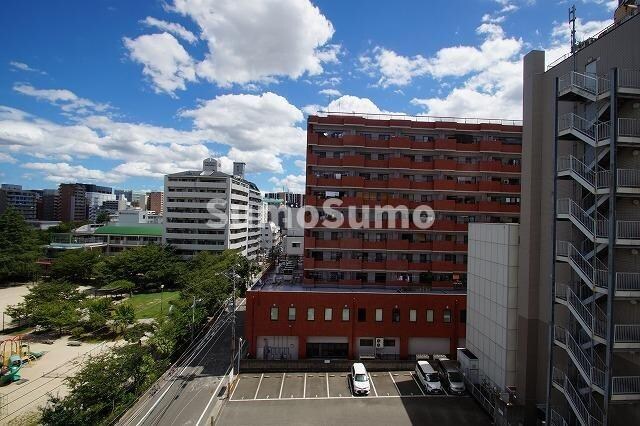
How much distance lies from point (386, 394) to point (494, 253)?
10891mm

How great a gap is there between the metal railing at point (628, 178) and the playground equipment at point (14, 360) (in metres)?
37.7

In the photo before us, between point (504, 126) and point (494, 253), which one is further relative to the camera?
point (504, 126)

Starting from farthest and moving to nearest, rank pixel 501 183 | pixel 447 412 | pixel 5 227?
pixel 5 227
pixel 501 183
pixel 447 412

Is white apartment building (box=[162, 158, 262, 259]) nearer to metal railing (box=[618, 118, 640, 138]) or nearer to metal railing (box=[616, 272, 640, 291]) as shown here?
metal railing (box=[616, 272, 640, 291])

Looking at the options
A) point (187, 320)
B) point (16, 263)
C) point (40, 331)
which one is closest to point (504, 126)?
point (187, 320)

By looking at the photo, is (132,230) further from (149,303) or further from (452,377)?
(452,377)

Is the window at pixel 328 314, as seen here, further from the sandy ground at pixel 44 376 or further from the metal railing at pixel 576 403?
the sandy ground at pixel 44 376

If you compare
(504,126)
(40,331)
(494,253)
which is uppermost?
(504,126)

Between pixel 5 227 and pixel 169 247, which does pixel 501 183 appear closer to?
pixel 169 247

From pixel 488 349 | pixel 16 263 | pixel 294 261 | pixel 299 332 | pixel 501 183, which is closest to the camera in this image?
pixel 488 349

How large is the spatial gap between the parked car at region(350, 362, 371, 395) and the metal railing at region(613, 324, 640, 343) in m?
14.0

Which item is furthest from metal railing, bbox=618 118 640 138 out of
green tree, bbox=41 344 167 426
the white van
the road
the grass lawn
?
the grass lawn

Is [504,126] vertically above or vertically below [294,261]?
above

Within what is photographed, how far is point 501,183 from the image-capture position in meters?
33.5
